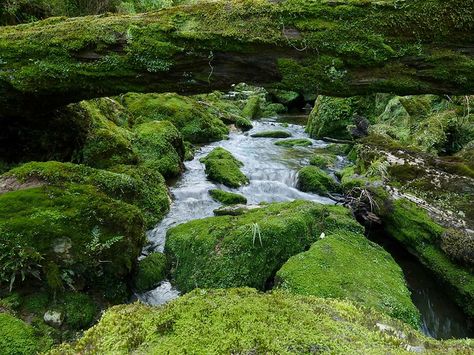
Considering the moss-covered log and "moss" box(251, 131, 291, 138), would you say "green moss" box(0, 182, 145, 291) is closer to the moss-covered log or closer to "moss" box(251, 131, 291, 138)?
the moss-covered log

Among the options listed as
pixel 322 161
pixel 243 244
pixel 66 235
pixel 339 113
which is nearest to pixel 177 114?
pixel 322 161

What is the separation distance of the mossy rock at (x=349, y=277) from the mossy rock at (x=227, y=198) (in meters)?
3.37

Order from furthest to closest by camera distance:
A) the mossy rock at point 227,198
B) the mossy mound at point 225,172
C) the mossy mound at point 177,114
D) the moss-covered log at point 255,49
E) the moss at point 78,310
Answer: the mossy mound at point 177,114 → the mossy mound at point 225,172 → the mossy rock at point 227,198 → the moss at point 78,310 → the moss-covered log at point 255,49

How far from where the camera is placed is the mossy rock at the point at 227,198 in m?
9.34

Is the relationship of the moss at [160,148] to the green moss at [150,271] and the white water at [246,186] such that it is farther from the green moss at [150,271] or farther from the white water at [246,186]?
the green moss at [150,271]

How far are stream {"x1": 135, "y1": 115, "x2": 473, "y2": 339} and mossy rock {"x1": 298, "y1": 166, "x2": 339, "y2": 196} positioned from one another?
0.74ft

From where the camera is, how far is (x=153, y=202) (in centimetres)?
848

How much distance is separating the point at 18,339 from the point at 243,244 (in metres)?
3.05

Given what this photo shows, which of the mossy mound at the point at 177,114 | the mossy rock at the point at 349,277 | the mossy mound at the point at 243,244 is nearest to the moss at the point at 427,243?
the mossy rock at the point at 349,277

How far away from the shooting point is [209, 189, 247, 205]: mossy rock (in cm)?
934

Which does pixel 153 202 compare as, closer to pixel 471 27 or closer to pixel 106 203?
pixel 106 203

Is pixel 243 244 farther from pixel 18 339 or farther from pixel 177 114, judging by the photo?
pixel 177 114

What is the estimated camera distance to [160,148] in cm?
1080

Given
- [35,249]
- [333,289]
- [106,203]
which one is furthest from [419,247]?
[35,249]
